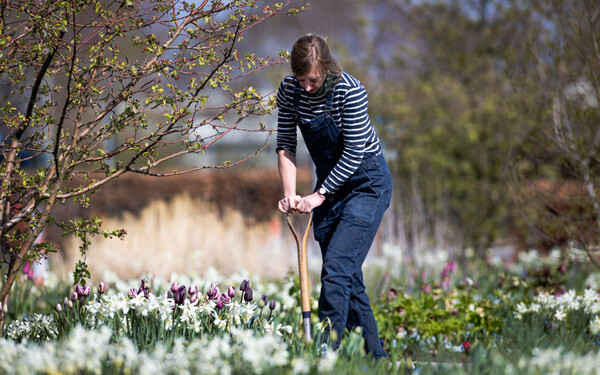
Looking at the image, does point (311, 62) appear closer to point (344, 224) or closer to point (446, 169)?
point (344, 224)

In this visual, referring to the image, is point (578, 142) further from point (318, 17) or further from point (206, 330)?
point (318, 17)

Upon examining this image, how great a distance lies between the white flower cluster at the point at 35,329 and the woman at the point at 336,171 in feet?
4.23

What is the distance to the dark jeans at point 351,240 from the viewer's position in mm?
3031

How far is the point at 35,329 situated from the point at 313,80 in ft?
6.04

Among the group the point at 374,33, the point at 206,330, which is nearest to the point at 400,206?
the point at 206,330

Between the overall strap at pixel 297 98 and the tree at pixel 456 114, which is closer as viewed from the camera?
the overall strap at pixel 297 98

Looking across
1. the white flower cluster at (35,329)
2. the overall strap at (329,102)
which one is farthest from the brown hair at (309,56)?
the white flower cluster at (35,329)

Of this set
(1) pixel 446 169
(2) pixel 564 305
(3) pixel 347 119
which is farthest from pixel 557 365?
(1) pixel 446 169

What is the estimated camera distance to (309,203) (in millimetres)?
3012

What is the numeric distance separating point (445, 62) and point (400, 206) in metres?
3.59

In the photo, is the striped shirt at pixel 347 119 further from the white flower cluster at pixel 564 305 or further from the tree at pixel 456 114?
Answer: the tree at pixel 456 114

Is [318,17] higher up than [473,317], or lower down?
higher up

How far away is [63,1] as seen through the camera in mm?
2801

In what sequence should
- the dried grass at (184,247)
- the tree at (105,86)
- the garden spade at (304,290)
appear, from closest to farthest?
the garden spade at (304,290) < the tree at (105,86) < the dried grass at (184,247)
